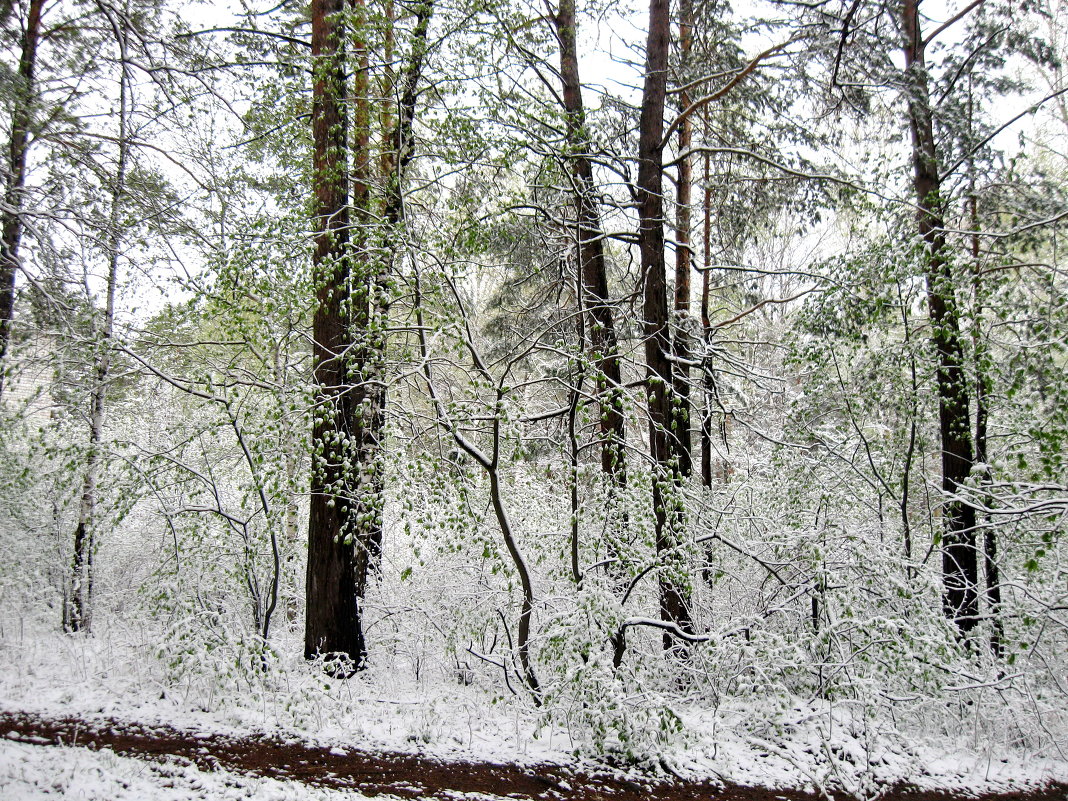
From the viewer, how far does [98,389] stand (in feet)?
24.9

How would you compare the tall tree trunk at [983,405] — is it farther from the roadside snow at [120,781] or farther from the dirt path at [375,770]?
the roadside snow at [120,781]

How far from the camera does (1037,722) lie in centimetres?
654

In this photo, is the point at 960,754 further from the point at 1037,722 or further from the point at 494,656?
the point at 494,656

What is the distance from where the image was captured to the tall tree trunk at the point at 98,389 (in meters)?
6.46

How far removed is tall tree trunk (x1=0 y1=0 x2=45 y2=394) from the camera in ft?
19.9

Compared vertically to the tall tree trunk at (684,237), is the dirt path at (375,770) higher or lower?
lower

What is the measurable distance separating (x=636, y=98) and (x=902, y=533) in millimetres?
6324

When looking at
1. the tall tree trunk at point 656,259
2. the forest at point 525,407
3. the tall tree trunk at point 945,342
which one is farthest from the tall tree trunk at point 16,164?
the tall tree trunk at point 945,342

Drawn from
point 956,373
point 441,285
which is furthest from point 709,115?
point 441,285

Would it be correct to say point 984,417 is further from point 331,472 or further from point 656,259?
point 331,472

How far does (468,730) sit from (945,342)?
617cm

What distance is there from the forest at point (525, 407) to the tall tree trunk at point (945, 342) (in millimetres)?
63

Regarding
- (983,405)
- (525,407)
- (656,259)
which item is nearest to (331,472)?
(525,407)

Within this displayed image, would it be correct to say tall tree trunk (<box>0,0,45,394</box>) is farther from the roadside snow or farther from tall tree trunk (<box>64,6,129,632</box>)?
the roadside snow
